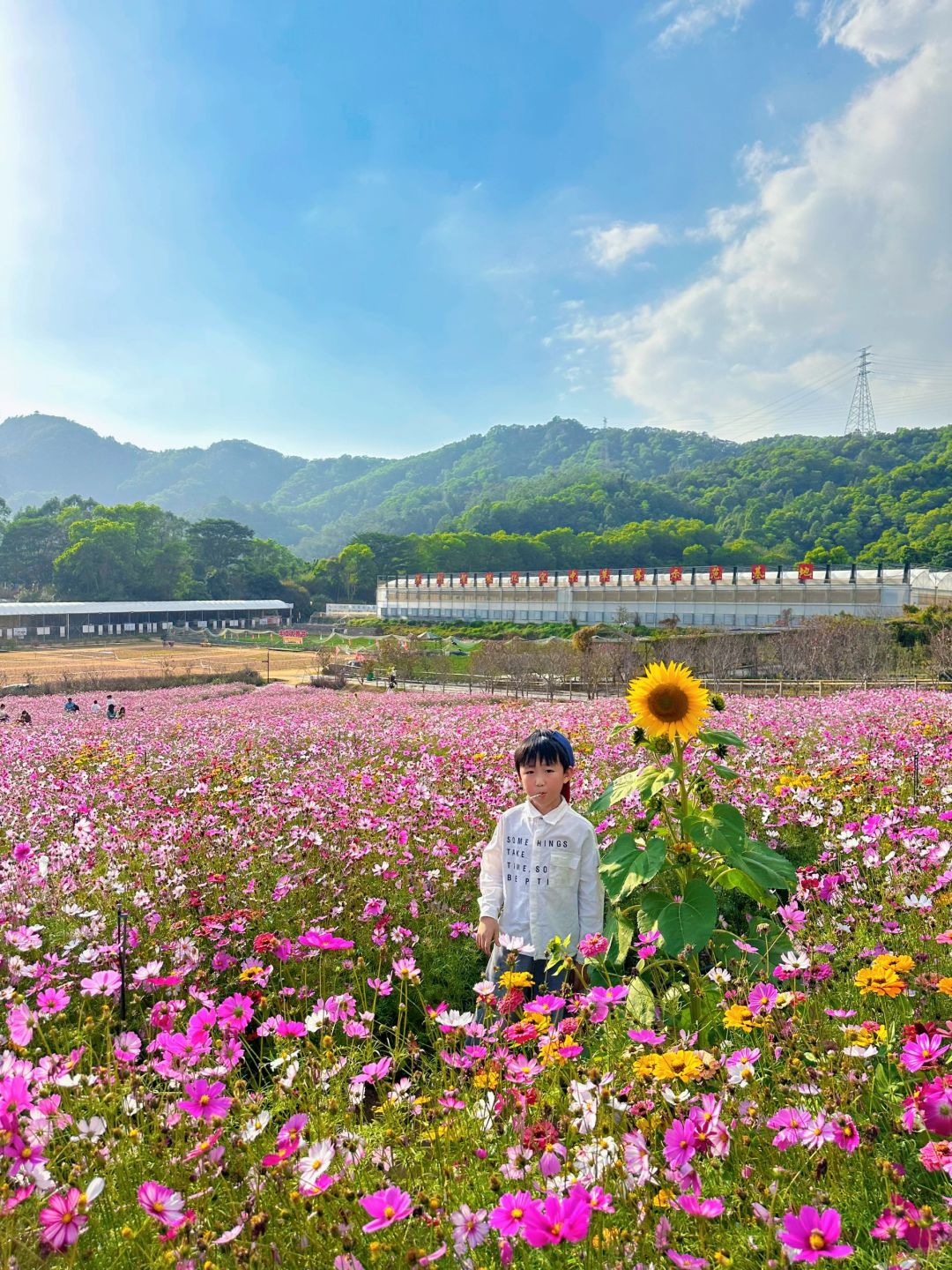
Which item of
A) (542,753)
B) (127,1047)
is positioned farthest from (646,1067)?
(542,753)

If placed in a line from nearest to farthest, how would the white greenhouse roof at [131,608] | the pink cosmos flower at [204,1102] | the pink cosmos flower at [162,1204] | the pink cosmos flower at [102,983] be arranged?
1. the pink cosmos flower at [162,1204]
2. the pink cosmos flower at [204,1102]
3. the pink cosmos flower at [102,983]
4. the white greenhouse roof at [131,608]

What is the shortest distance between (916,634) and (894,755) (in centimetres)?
2685

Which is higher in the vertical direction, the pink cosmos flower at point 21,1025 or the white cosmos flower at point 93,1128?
the pink cosmos flower at point 21,1025

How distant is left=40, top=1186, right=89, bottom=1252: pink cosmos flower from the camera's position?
3.81ft

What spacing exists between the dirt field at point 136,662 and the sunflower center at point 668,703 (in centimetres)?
2898

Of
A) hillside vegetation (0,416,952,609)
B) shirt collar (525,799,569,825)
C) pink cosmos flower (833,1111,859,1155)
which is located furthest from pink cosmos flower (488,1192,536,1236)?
hillside vegetation (0,416,952,609)

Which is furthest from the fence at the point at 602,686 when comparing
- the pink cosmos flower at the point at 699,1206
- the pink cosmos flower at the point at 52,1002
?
the pink cosmos flower at the point at 52,1002

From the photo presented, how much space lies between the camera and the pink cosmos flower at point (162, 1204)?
126 centimetres

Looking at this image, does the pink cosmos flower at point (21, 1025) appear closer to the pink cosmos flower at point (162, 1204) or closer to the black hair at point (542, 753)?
the pink cosmos flower at point (162, 1204)

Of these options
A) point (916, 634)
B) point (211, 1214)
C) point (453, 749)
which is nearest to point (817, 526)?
point (916, 634)

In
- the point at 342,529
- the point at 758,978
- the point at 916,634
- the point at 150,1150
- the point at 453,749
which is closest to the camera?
the point at 150,1150

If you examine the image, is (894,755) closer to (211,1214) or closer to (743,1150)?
(743,1150)

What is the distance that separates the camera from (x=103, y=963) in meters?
2.89

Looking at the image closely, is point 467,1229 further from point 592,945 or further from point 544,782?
point 544,782
